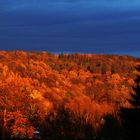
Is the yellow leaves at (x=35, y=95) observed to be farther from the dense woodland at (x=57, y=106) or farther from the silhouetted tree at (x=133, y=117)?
the silhouetted tree at (x=133, y=117)

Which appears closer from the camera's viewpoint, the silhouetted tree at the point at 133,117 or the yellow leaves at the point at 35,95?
the silhouetted tree at the point at 133,117

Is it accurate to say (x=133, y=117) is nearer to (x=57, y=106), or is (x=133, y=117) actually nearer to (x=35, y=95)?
(x=57, y=106)

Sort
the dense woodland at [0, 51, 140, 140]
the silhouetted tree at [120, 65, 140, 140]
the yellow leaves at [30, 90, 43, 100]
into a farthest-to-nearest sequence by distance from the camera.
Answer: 1. the yellow leaves at [30, 90, 43, 100]
2. the dense woodland at [0, 51, 140, 140]
3. the silhouetted tree at [120, 65, 140, 140]

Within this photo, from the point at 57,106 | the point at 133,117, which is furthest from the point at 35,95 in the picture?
the point at 133,117

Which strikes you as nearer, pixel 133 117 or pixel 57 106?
pixel 133 117

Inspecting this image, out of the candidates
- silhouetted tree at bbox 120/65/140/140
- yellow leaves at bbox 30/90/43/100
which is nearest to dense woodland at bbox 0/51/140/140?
yellow leaves at bbox 30/90/43/100

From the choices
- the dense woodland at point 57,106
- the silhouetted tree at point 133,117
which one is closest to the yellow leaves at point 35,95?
the dense woodland at point 57,106

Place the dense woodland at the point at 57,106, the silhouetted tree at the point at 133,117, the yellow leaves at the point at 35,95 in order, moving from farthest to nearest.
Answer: the yellow leaves at the point at 35,95
the dense woodland at the point at 57,106
the silhouetted tree at the point at 133,117

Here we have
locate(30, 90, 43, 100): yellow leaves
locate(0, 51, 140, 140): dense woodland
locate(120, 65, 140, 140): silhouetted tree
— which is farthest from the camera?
locate(30, 90, 43, 100): yellow leaves

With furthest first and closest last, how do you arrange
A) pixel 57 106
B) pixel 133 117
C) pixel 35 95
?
pixel 35 95, pixel 57 106, pixel 133 117

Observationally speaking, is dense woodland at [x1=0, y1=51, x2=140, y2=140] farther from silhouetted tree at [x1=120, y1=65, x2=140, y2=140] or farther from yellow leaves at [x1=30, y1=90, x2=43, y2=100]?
silhouetted tree at [x1=120, y1=65, x2=140, y2=140]

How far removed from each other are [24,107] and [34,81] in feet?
258

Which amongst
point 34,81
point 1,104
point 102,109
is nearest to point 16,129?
point 1,104

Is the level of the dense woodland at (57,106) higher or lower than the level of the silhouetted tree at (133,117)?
higher
